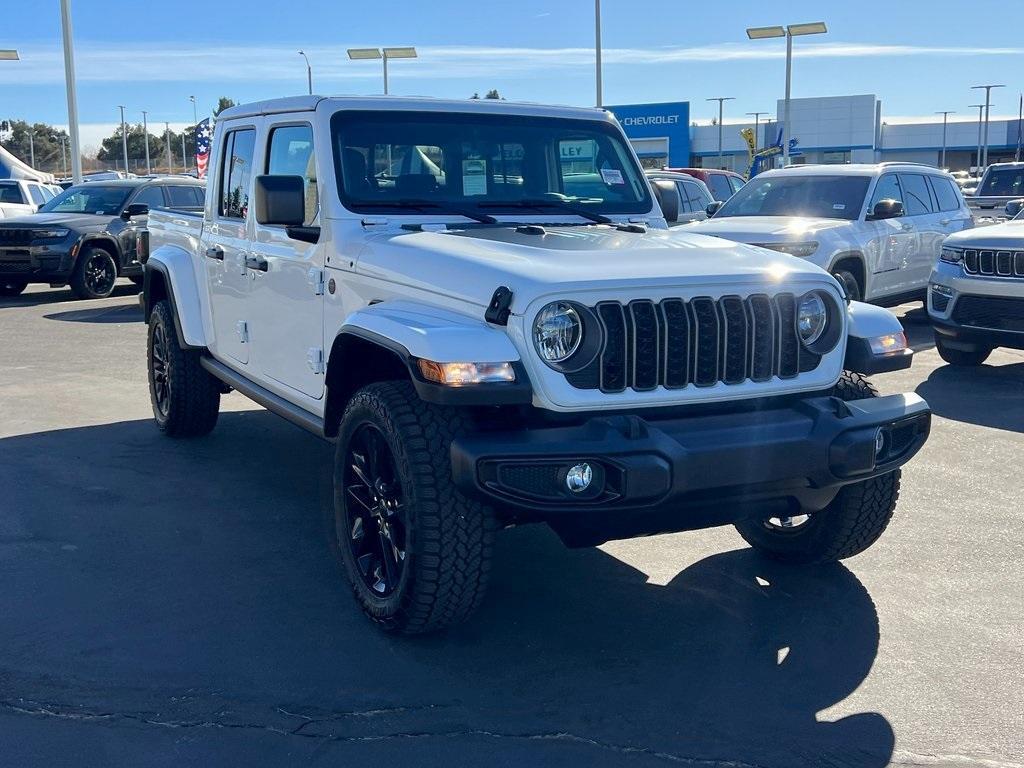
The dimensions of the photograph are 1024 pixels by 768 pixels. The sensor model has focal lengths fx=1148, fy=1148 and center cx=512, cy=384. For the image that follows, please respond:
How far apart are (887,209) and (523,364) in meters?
8.49

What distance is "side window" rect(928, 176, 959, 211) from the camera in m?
13.2

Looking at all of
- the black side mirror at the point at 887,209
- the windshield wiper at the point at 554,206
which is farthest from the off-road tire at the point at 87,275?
the windshield wiper at the point at 554,206

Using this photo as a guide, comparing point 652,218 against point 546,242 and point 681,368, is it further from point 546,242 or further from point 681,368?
point 681,368

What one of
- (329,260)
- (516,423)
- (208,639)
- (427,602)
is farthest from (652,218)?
(208,639)

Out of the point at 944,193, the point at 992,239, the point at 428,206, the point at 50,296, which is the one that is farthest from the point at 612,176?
the point at 50,296

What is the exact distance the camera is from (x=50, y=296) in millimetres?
16562

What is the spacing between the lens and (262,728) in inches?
140

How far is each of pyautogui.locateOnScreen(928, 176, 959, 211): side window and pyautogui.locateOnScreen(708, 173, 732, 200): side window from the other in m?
7.42

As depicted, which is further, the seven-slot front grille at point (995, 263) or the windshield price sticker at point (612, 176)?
the seven-slot front grille at point (995, 263)

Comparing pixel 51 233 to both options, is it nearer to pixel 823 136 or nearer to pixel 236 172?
pixel 236 172

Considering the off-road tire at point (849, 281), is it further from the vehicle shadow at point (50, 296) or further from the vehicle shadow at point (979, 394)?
the vehicle shadow at point (50, 296)

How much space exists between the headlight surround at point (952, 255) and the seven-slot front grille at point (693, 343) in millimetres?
6081

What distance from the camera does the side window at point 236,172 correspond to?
6.00 meters

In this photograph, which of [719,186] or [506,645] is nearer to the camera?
[506,645]
